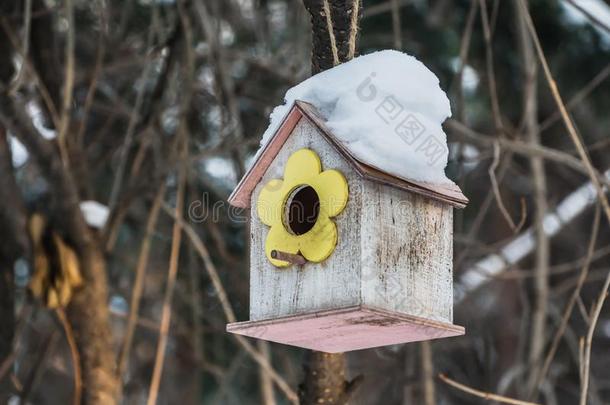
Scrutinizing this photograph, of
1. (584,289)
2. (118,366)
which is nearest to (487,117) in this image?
(584,289)

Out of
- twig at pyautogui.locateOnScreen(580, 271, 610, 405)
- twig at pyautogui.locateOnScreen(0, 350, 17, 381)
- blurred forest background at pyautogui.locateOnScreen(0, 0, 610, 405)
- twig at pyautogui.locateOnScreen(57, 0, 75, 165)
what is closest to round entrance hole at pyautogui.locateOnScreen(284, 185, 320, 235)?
blurred forest background at pyautogui.locateOnScreen(0, 0, 610, 405)

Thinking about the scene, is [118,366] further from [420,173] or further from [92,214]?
[420,173]

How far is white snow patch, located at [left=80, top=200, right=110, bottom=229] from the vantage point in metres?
3.59

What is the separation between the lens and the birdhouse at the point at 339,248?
2.14m

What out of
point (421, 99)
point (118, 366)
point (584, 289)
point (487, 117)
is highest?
point (487, 117)

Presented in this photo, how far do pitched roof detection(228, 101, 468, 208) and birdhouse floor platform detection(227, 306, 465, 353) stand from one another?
24 centimetres

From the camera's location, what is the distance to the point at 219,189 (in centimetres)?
492

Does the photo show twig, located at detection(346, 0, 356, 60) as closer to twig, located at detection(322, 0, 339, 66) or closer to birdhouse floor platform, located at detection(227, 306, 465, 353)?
twig, located at detection(322, 0, 339, 66)

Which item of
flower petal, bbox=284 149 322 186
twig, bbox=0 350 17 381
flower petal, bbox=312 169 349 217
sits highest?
flower petal, bbox=284 149 322 186

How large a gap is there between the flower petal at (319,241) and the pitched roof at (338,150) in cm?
13

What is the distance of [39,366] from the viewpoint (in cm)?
372

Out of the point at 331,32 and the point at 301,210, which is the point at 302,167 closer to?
the point at 301,210

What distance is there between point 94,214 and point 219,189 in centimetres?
132

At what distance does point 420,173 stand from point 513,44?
9.39 feet
